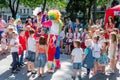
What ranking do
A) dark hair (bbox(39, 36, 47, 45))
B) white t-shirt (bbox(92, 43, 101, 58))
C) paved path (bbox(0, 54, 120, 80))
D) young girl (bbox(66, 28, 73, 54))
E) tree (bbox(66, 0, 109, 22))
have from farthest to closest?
1. tree (bbox(66, 0, 109, 22))
2. young girl (bbox(66, 28, 73, 54))
3. white t-shirt (bbox(92, 43, 101, 58))
4. paved path (bbox(0, 54, 120, 80))
5. dark hair (bbox(39, 36, 47, 45))

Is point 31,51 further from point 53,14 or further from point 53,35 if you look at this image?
point 53,14

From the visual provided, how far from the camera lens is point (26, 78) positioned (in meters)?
10.9

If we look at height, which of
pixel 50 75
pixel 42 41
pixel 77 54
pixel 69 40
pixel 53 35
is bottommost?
pixel 50 75

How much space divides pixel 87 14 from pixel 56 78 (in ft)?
89.9

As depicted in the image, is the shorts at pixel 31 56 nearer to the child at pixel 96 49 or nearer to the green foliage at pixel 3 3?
the child at pixel 96 49

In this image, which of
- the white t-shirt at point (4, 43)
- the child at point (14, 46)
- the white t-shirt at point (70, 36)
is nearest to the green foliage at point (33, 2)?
the white t-shirt at point (70, 36)

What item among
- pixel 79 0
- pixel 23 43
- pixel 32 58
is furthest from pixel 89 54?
pixel 79 0

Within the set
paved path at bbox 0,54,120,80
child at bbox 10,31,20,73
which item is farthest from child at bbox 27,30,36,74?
paved path at bbox 0,54,120,80

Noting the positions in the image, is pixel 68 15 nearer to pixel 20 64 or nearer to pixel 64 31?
pixel 64 31

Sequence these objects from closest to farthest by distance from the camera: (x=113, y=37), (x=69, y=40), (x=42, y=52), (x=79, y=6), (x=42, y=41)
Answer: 1. (x=42, y=41)
2. (x=42, y=52)
3. (x=113, y=37)
4. (x=69, y=40)
5. (x=79, y=6)

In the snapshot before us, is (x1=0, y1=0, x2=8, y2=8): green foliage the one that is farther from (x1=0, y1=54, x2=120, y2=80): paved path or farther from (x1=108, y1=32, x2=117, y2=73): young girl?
(x1=108, y1=32, x2=117, y2=73): young girl

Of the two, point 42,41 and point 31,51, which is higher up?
point 42,41

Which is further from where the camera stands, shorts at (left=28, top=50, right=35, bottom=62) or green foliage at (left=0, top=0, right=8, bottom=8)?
green foliage at (left=0, top=0, right=8, bottom=8)

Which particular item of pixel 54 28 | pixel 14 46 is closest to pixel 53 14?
pixel 54 28
